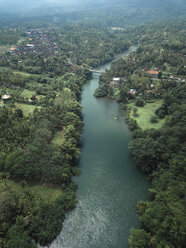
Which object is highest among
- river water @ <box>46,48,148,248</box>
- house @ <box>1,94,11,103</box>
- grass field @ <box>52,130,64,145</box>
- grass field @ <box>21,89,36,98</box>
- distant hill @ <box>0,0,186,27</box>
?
distant hill @ <box>0,0,186,27</box>

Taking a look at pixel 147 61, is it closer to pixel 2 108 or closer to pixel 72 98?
pixel 72 98

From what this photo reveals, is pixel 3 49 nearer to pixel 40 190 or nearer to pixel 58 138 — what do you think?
pixel 58 138

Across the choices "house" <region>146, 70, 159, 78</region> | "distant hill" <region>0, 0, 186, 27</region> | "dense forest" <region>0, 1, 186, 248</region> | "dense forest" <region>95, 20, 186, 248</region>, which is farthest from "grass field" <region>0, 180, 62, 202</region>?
"distant hill" <region>0, 0, 186, 27</region>

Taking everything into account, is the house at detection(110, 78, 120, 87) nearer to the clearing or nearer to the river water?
the river water

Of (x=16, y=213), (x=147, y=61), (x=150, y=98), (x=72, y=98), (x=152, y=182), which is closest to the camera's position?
(x=16, y=213)

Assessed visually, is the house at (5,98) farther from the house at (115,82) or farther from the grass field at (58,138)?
the house at (115,82)

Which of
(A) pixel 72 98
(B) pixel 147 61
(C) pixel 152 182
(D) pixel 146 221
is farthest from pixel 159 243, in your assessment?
(B) pixel 147 61

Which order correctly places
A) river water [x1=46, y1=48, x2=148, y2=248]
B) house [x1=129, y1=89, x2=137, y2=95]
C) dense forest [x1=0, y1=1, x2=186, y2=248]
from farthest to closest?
house [x1=129, y1=89, x2=137, y2=95] < river water [x1=46, y1=48, x2=148, y2=248] < dense forest [x1=0, y1=1, x2=186, y2=248]
